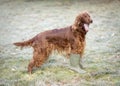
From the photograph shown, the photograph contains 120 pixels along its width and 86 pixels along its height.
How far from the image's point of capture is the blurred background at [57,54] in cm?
597

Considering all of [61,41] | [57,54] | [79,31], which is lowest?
[57,54]

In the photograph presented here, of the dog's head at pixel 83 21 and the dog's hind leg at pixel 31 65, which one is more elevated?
the dog's head at pixel 83 21

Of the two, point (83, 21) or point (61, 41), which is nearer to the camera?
point (83, 21)

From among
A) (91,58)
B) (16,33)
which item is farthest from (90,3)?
(91,58)

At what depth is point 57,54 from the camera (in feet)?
23.5

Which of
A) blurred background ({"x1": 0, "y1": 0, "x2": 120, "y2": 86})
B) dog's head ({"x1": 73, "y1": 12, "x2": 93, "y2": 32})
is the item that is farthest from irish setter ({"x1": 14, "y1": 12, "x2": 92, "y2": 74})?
blurred background ({"x1": 0, "y1": 0, "x2": 120, "y2": 86})

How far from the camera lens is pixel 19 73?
20.9 feet

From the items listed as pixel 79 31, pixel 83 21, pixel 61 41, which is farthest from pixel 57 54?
pixel 83 21

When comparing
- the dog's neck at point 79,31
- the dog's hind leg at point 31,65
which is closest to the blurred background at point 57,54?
the dog's hind leg at point 31,65

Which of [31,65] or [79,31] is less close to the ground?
[79,31]

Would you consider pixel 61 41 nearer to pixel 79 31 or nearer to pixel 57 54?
pixel 79 31

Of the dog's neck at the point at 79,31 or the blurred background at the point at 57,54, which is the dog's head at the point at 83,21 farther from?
the blurred background at the point at 57,54

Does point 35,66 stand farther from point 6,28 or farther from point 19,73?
point 6,28

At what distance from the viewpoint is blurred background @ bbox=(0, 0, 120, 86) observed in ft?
19.6
